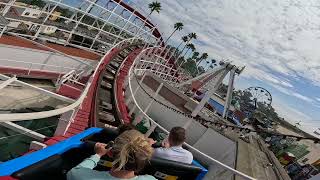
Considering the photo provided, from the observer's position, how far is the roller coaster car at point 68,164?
3236 mm

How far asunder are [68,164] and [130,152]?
1.58 metres

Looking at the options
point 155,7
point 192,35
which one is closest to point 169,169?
point 155,7

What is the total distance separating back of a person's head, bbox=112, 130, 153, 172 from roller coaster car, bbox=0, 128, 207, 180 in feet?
3.56

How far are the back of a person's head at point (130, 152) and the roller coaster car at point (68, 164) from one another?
109 cm

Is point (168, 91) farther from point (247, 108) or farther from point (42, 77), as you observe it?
point (247, 108)

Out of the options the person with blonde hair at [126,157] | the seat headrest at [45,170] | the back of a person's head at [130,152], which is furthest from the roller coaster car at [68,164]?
the back of a person's head at [130,152]

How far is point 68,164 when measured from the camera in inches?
151

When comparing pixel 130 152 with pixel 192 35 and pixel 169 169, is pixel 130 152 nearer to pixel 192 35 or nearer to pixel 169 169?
pixel 169 169

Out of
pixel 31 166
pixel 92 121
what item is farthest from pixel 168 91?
pixel 31 166

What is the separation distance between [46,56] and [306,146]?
38828 millimetres

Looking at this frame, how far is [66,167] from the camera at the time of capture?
377 cm

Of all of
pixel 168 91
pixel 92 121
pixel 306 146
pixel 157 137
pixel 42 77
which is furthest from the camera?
pixel 306 146

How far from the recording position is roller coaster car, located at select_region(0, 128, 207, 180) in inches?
127

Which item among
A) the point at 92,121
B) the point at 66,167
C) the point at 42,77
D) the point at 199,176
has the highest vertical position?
the point at 199,176
